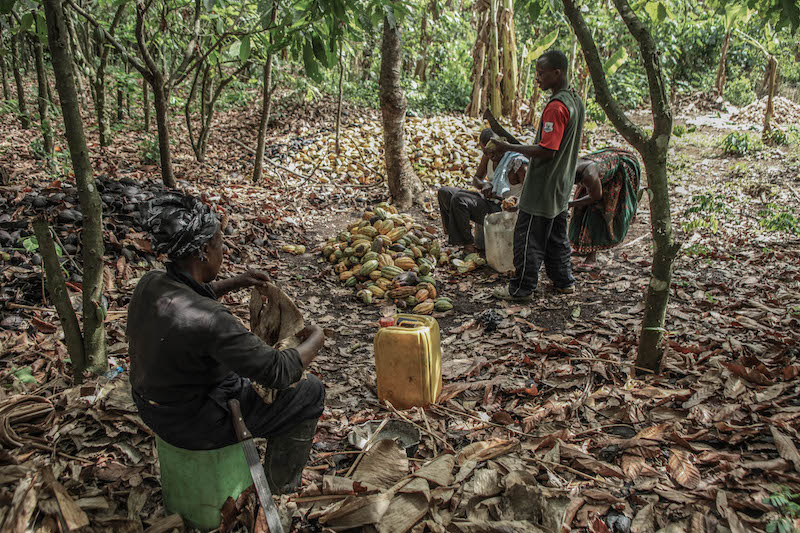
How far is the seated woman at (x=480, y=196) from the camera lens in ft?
17.1

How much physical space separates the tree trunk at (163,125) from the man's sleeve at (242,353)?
4.53 meters

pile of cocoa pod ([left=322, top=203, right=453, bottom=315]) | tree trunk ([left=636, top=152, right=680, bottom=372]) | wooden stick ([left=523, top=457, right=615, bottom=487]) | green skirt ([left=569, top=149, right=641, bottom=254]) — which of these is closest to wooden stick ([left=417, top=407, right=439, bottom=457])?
wooden stick ([left=523, top=457, right=615, bottom=487])

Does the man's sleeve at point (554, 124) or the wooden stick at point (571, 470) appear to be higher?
the man's sleeve at point (554, 124)

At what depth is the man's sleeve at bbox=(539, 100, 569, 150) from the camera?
3832 mm

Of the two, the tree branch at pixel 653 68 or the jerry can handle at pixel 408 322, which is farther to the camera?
the jerry can handle at pixel 408 322

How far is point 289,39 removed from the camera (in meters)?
2.92

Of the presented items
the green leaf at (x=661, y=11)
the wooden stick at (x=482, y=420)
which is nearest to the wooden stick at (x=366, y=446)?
the wooden stick at (x=482, y=420)

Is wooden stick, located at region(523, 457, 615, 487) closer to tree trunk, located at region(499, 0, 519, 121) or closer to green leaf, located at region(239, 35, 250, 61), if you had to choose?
green leaf, located at region(239, 35, 250, 61)

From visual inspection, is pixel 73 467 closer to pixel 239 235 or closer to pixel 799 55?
pixel 239 235

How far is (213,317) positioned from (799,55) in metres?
19.0

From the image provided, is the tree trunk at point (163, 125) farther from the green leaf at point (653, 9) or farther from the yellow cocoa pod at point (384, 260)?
the green leaf at point (653, 9)

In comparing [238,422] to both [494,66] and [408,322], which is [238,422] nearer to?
[408,322]

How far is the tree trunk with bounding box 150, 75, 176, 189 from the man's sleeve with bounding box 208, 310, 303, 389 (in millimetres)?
4528

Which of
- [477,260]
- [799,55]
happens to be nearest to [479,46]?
[477,260]
